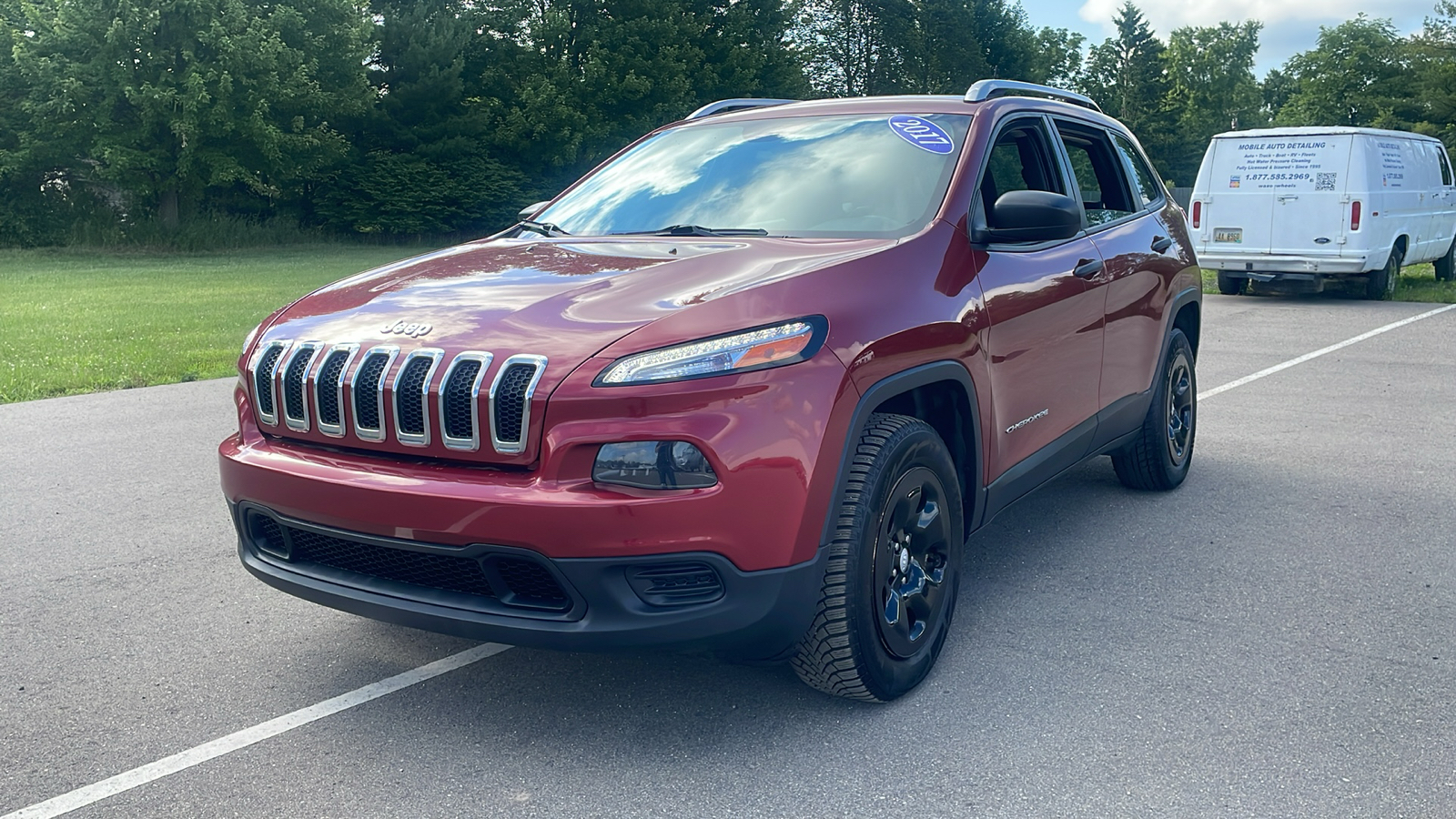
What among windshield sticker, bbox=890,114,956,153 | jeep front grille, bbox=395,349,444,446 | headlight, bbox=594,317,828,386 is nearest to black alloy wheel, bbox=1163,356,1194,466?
windshield sticker, bbox=890,114,956,153

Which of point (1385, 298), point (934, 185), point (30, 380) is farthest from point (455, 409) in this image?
point (1385, 298)

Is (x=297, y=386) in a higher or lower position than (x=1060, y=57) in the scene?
lower

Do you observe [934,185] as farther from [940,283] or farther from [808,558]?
[808,558]

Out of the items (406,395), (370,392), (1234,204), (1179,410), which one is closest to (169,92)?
(1234,204)

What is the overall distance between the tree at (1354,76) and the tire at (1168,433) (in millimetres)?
70636

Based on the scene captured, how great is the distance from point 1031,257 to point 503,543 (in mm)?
2280

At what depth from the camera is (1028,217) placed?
Result: 3816mm

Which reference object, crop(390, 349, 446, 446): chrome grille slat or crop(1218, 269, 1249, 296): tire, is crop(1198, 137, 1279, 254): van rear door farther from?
crop(390, 349, 446, 446): chrome grille slat

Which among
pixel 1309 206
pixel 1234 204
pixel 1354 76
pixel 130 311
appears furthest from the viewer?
pixel 1354 76

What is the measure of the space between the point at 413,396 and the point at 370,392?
0.15 meters

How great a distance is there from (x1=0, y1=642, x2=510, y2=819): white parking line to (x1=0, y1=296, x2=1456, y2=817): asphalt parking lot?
1.5 inches

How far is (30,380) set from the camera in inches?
381

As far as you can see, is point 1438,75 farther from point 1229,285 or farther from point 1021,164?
point 1021,164

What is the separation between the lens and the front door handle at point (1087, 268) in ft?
14.9
